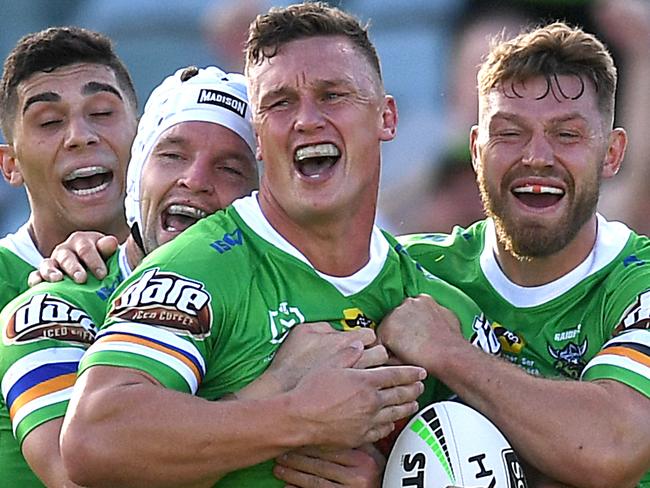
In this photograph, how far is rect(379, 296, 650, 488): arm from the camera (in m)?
4.56

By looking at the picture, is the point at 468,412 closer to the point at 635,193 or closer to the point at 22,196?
the point at 635,193

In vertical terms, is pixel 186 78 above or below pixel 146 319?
above

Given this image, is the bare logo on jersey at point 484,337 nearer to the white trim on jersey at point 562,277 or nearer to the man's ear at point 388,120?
the white trim on jersey at point 562,277

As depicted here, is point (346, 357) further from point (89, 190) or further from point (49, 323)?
point (89, 190)

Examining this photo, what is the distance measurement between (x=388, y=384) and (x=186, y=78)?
5.91ft

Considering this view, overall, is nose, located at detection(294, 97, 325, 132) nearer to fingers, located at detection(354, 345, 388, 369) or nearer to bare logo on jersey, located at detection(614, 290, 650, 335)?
fingers, located at detection(354, 345, 388, 369)

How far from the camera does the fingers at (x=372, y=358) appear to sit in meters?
4.49

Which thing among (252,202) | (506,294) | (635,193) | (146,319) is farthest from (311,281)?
(635,193)

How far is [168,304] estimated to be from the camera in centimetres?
429

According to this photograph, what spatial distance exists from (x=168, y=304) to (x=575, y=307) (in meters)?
1.75

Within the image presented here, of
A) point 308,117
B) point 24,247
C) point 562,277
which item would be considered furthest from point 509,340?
point 24,247

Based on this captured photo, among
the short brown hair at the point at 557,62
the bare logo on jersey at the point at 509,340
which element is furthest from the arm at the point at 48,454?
the short brown hair at the point at 557,62

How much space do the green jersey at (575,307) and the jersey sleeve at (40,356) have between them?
1529mm

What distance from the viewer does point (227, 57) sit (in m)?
10.1
